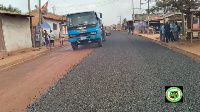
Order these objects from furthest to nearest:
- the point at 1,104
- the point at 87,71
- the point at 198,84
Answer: the point at 87,71 → the point at 198,84 → the point at 1,104

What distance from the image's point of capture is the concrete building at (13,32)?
1634cm

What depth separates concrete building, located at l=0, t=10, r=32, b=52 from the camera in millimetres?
16344

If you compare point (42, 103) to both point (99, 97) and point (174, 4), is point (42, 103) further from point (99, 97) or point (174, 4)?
point (174, 4)

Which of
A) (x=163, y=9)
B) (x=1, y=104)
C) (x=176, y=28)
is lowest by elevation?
(x=1, y=104)

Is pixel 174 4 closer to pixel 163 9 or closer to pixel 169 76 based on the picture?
pixel 163 9

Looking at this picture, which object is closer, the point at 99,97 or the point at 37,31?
the point at 99,97

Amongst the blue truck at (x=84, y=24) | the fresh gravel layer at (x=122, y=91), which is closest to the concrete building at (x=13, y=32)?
the blue truck at (x=84, y=24)

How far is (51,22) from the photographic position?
33125 millimetres

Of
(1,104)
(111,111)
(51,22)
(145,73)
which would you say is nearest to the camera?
(111,111)

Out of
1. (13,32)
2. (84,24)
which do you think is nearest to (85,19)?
(84,24)

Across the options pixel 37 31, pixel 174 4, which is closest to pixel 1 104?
pixel 174 4

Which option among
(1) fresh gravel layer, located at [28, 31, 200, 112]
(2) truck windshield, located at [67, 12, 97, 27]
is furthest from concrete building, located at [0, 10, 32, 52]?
(1) fresh gravel layer, located at [28, 31, 200, 112]

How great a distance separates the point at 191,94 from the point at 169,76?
6.00 feet

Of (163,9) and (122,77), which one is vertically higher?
(163,9)
